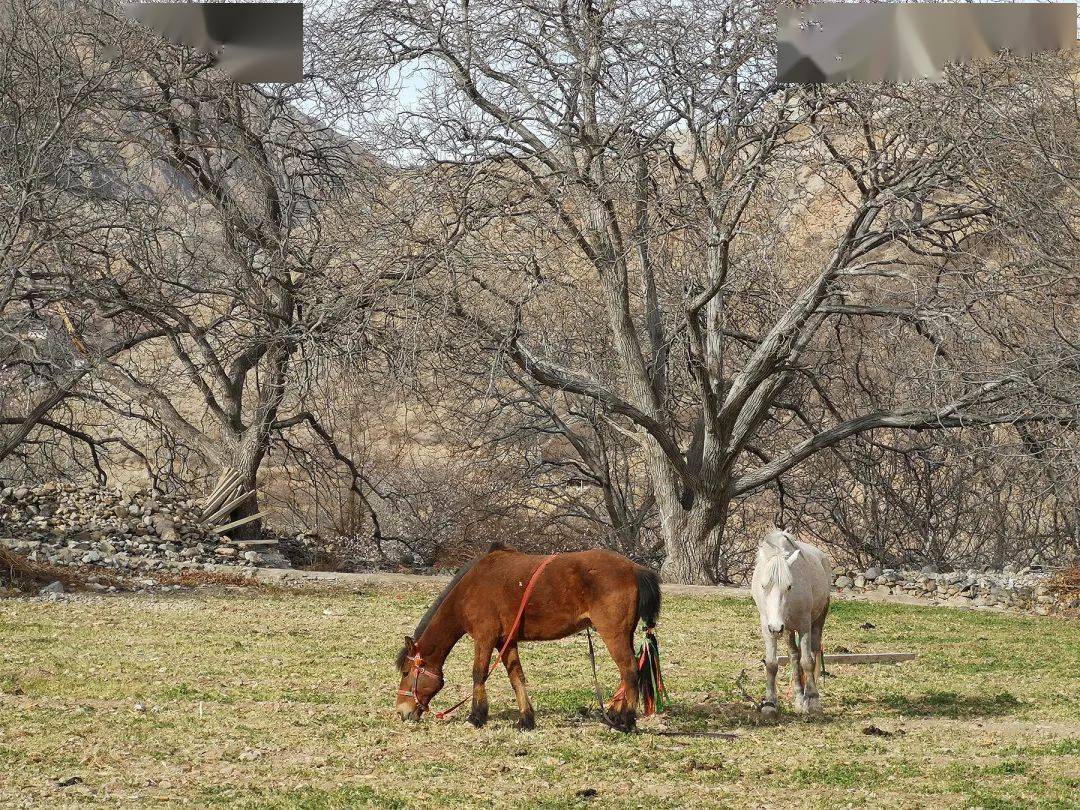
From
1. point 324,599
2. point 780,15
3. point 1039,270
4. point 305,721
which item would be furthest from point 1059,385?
point 305,721

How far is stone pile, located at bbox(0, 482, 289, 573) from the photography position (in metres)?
19.0

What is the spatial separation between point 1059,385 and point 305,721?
1197 cm

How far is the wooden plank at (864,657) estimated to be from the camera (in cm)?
1085

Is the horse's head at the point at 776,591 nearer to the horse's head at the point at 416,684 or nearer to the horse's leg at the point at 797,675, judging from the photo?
the horse's leg at the point at 797,675

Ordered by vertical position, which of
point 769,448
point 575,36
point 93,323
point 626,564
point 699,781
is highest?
point 575,36

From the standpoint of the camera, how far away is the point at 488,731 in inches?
305

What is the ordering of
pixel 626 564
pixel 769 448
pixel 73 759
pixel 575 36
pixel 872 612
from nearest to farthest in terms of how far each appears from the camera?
pixel 73 759
pixel 626 564
pixel 872 612
pixel 575 36
pixel 769 448

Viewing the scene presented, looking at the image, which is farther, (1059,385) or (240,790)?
(1059,385)

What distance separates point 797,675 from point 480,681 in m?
2.24

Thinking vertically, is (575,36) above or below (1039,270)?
above

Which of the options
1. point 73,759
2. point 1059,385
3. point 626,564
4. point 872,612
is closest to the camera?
point 73,759

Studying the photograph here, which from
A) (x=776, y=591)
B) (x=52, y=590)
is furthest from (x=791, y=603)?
(x=52, y=590)

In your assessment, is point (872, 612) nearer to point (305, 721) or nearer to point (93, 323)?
point (305, 721)

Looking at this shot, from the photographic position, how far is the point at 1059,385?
1656 centimetres
